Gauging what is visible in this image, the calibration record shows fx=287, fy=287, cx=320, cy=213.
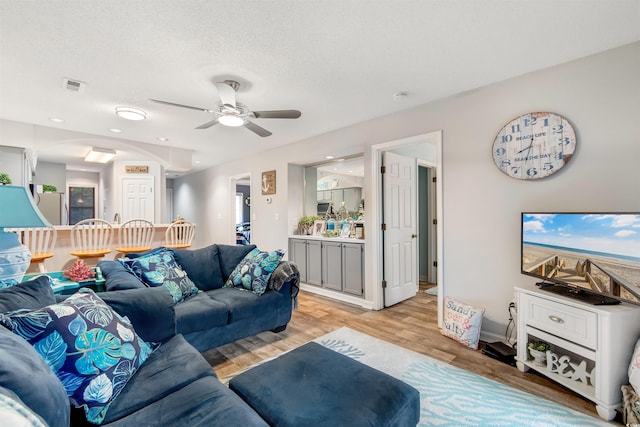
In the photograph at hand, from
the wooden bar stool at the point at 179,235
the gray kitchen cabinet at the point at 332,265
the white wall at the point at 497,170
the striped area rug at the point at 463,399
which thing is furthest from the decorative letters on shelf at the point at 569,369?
the wooden bar stool at the point at 179,235

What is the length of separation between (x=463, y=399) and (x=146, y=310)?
2.11 metres

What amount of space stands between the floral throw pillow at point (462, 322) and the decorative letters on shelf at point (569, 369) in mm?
589

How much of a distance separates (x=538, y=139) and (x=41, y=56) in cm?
405

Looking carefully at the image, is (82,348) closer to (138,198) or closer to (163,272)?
(163,272)

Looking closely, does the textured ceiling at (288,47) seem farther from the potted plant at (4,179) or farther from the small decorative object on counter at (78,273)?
the small decorative object on counter at (78,273)

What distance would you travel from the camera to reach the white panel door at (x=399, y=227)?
3789mm

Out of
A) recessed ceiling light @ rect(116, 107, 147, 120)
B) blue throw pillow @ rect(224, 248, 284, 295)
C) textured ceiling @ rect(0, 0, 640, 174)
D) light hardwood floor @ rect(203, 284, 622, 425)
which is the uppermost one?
textured ceiling @ rect(0, 0, 640, 174)

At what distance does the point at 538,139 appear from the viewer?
2.44m

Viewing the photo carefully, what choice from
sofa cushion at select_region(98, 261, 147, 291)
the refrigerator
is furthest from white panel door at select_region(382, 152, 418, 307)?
the refrigerator

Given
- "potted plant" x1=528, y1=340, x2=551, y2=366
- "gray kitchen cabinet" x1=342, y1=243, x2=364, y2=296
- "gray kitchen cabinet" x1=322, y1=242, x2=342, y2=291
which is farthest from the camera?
"gray kitchen cabinet" x1=322, y1=242, x2=342, y2=291

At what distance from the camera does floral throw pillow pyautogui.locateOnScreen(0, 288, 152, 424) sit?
1115 millimetres

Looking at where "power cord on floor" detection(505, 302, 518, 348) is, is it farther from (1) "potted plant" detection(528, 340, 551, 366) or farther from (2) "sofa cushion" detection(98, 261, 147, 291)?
(2) "sofa cushion" detection(98, 261, 147, 291)

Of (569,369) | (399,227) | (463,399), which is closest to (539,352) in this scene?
(569,369)

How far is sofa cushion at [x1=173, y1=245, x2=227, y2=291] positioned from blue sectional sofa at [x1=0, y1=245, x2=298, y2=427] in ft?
2.00
